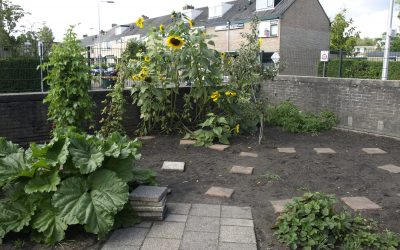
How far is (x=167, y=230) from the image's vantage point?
3361 mm

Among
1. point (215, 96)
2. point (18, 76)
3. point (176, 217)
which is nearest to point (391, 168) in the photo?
point (215, 96)

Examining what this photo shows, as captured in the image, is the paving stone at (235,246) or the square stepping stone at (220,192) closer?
the paving stone at (235,246)

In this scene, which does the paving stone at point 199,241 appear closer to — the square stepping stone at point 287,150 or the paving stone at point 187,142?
the square stepping stone at point 287,150

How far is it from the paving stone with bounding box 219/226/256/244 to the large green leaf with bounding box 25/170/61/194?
1.53 metres

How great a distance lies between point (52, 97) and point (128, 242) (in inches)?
123

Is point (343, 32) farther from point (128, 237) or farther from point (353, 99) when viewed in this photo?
point (128, 237)

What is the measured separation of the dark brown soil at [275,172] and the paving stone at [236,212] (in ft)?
0.28

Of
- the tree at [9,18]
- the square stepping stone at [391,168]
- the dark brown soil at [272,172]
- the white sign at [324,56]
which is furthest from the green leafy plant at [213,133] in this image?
the tree at [9,18]

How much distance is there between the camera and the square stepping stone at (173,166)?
5191mm

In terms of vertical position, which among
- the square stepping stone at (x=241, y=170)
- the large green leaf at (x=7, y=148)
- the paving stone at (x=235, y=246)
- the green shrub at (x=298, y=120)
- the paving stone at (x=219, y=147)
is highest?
the large green leaf at (x=7, y=148)

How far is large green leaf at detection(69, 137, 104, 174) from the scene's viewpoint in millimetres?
3186

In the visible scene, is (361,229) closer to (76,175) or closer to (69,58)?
(76,175)

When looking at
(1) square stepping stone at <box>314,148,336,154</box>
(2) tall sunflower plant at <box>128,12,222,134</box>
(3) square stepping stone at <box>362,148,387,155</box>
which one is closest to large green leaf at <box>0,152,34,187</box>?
(2) tall sunflower plant at <box>128,12,222,134</box>

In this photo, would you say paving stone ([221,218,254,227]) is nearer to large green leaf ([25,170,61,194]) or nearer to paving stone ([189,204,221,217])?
paving stone ([189,204,221,217])
